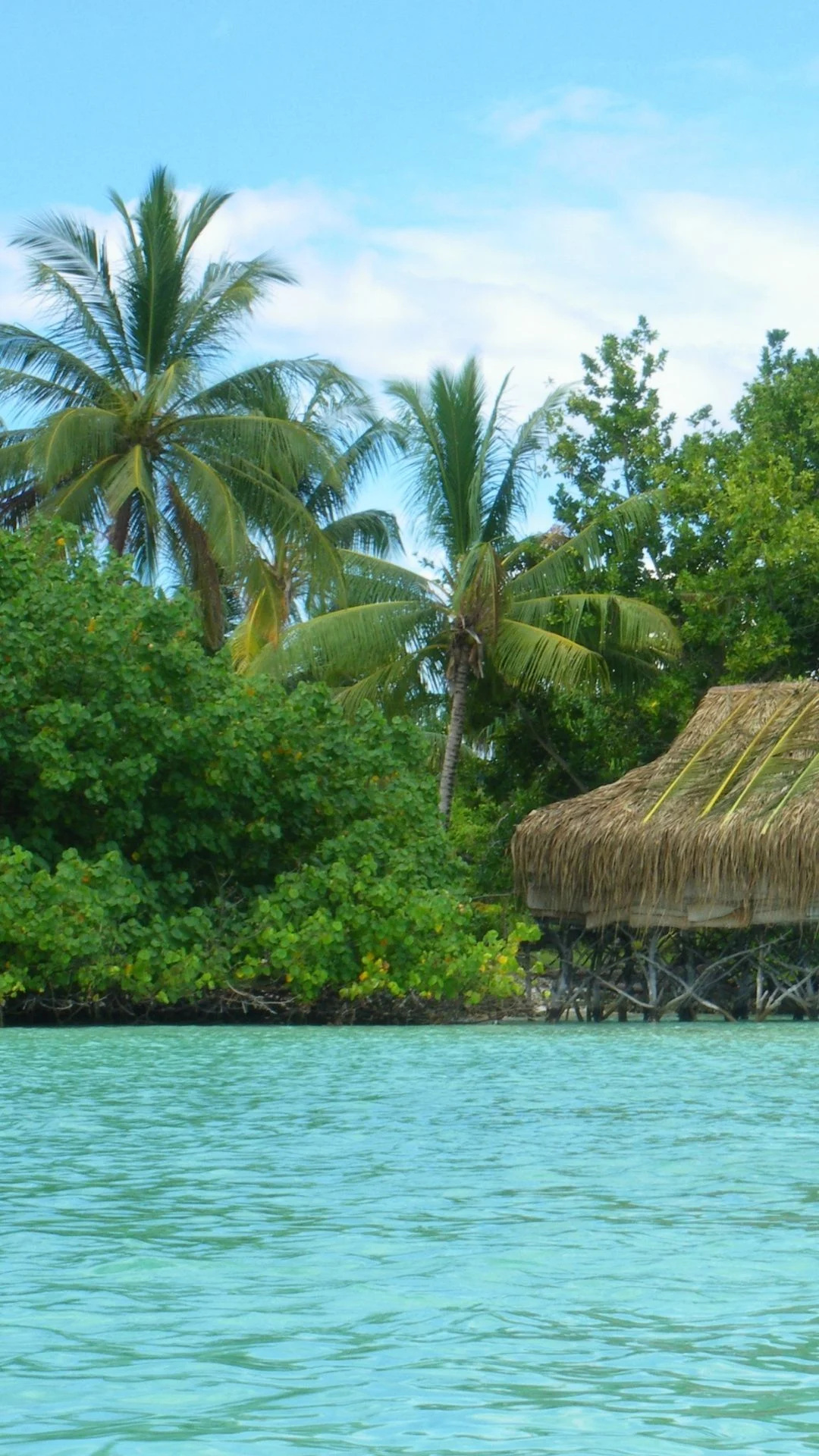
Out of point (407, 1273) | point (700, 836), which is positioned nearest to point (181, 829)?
point (700, 836)

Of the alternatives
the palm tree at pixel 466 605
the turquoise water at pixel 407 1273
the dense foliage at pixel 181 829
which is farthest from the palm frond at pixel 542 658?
the turquoise water at pixel 407 1273

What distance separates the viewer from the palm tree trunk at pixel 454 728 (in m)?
18.4

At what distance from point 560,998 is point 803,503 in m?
6.96

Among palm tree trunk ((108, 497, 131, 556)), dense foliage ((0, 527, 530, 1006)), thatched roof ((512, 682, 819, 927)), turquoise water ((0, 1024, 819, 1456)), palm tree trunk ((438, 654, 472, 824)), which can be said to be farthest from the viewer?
palm tree trunk ((438, 654, 472, 824))

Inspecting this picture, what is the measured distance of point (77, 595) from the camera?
12.4 metres

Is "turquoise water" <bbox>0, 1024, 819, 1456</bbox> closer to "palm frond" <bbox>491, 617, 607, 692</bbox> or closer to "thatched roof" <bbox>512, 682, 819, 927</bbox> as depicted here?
"thatched roof" <bbox>512, 682, 819, 927</bbox>

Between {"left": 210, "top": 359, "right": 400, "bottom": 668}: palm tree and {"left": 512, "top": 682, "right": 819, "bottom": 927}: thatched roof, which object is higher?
{"left": 210, "top": 359, "right": 400, "bottom": 668}: palm tree

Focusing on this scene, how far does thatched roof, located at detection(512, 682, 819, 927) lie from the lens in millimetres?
14320

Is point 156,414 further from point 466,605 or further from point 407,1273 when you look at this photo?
point 407,1273

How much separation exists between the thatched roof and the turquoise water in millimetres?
7552

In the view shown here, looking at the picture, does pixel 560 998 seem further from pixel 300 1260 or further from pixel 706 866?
pixel 300 1260

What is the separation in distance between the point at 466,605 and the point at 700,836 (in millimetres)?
4473

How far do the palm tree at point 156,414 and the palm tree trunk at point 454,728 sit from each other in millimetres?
1836

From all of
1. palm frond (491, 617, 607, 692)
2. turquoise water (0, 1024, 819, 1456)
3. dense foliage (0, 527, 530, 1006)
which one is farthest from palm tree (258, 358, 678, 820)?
turquoise water (0, 1024, 819, 1456)
